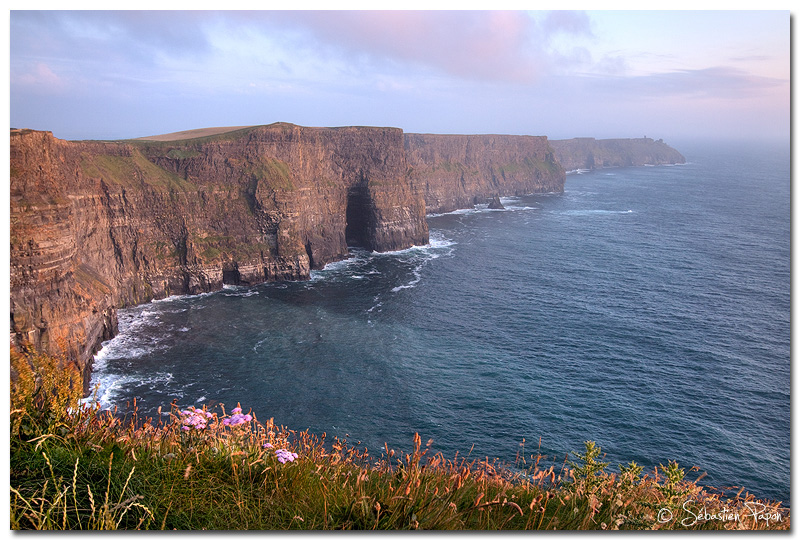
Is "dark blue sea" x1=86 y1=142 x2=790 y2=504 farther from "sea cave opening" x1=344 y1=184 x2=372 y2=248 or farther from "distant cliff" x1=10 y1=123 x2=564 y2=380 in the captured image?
"sea cave opening" x1=344 y1=184 x2=372 y2=248

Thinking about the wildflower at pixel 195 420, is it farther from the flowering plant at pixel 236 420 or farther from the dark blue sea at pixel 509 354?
the dark blue sea at pixel 509 354

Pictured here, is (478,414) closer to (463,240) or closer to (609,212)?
(463,240)

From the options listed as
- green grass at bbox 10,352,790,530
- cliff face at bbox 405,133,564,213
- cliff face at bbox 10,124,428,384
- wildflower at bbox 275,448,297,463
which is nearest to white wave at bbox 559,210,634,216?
cliff face at bbox 405,133,564,213

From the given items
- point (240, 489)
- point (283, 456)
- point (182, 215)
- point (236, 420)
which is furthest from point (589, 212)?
point (240, 489)

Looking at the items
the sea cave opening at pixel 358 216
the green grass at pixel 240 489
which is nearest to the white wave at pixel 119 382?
the green grass at pixel 240 489

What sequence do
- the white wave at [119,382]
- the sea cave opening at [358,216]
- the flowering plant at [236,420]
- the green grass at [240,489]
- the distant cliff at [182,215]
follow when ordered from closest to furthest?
1. the green grass at [240,489]
2. the flowering plant at [236,420]
3. the white wave at [119,382]
4. the distant cliff at [182,215]
5. the sea cave opening at [358,216]

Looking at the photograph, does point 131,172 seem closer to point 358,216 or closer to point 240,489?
point 358,216

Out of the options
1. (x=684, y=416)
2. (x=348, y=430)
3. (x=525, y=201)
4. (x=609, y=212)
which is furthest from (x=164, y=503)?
(x=525, y=201)
